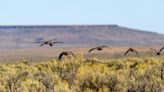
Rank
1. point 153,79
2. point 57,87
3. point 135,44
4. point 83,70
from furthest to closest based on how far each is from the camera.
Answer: point 135,44 < point 83,70 < point 153,79 < point 57,87

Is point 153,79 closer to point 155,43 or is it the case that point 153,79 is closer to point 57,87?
point 57,87

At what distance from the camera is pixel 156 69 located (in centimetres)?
4066

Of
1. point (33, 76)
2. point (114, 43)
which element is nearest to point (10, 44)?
point (114, 43)

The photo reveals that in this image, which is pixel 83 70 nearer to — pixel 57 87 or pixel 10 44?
pixel 57 87

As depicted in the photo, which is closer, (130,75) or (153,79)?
(153,79)

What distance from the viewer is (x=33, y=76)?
39.7 meters

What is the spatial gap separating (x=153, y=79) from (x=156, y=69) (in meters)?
5.49

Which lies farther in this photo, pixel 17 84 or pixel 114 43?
pixel 114 43

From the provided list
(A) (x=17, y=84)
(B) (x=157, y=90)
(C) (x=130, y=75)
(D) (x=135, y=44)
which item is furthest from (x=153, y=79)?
(D) (x=135, y=44)

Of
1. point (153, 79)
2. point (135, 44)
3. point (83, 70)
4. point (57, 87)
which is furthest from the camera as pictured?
point (135, 44)

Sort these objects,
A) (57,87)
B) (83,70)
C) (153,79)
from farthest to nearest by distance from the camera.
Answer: (83,70) < (153,79) < (57,87)

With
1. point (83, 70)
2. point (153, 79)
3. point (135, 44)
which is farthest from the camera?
point (135, 44)

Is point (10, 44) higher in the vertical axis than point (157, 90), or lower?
lower

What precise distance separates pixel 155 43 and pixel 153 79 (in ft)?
518
